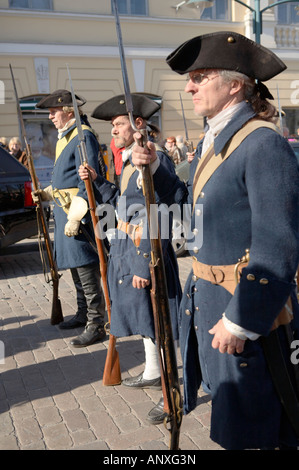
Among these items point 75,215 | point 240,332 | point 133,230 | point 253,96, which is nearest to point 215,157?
point 253,96

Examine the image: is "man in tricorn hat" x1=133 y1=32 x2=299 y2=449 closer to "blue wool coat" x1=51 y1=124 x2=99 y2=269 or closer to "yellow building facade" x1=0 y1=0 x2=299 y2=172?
"blue wool coat" x1=51 y1=124 x2=99 y2=269

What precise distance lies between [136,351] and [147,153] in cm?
263

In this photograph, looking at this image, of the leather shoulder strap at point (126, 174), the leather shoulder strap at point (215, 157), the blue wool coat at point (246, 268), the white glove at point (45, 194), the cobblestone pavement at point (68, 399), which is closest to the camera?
the blue wool coat at point (246, 268)

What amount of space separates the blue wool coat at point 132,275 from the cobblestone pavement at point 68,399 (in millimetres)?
484

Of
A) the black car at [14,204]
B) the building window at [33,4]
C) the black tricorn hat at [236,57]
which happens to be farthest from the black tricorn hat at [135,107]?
the building window at [33,4]

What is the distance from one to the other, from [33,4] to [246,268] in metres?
15.0

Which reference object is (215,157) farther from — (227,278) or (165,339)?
(165,339)

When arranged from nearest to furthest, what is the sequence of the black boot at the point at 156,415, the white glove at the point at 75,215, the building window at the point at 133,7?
1. the black boot at the point at 156,415
2. the white glove at the point at 75,215
3. the building window at the point at 133,7

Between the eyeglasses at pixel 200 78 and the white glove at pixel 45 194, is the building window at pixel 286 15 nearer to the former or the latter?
the white glove at pixel 45 194

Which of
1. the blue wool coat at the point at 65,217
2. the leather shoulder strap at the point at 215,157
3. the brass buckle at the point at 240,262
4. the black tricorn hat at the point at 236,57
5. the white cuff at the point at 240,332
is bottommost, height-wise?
the blue wool coat at the point at 65,217

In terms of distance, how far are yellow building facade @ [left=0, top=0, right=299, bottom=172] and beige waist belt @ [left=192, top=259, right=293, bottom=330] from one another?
13.4 m

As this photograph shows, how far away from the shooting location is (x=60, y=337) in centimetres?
478

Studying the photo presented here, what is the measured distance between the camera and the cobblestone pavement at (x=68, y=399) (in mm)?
Result: 3021

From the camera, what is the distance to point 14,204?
7195mm
